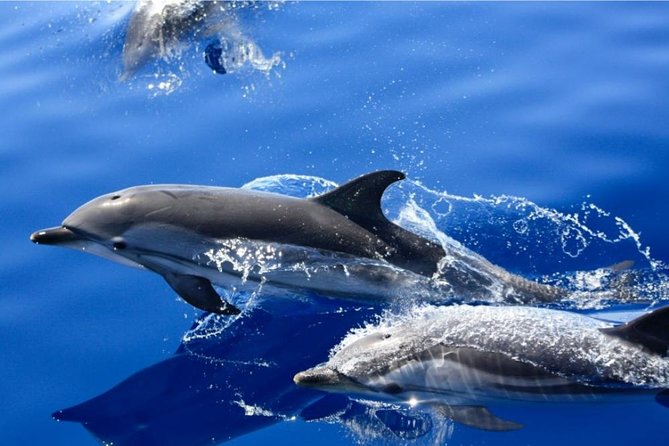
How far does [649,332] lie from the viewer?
5.19 meters

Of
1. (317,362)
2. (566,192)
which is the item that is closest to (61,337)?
(317,362)

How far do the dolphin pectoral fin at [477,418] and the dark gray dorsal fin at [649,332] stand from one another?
2.77 feet

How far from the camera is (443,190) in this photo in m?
7.59

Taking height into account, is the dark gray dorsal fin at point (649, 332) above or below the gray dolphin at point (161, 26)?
below

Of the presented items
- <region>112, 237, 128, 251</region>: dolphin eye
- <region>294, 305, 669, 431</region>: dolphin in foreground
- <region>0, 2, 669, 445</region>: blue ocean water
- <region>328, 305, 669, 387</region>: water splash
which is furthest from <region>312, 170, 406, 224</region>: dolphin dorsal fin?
<region>112, 237, 128, 251</region>: dolphin eye

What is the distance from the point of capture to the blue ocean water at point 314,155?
Answer: 588 cm

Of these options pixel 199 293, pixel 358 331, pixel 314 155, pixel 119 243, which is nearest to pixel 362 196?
pixel 358 331

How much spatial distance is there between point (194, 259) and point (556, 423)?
2.68 m

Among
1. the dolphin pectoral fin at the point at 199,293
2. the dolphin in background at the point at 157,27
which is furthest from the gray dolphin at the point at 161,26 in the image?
the dolphin pectoral fin at the point at 199,293

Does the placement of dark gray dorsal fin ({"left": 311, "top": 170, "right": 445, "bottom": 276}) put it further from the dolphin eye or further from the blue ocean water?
the dolphin eye

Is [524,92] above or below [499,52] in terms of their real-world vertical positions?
below

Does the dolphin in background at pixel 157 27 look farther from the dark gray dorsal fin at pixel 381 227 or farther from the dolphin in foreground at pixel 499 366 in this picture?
the dolphin in foreground at pixel 499 366

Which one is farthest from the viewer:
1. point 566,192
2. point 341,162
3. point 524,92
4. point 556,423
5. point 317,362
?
point 524,92

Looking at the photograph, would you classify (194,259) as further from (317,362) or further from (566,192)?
(566,192)
